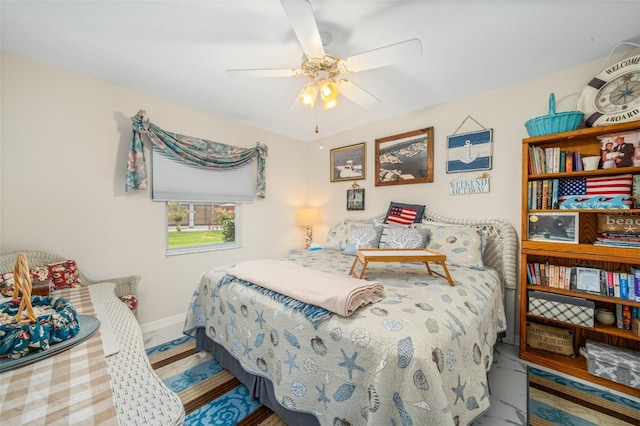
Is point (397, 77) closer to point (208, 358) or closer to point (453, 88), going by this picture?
point (453, 88)

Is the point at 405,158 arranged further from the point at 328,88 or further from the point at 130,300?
the point at 130,300

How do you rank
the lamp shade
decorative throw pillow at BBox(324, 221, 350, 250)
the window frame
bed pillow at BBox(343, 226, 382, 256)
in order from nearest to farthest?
bed pillow at BBox(343, 226, 382, 256)
the window frame
decorative throw pillow at BBox(324, 221, 350, 250)
the lamp shade

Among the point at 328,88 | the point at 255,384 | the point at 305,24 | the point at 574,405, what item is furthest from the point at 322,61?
the point at 574,405

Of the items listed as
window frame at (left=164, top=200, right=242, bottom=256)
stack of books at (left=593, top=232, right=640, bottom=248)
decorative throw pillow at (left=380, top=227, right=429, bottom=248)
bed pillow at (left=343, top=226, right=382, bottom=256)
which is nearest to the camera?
stack of books at (left=593, top=232, right=640, bottom=248)

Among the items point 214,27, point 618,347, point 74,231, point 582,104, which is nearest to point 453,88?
point 582,104

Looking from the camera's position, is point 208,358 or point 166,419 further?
point 208,358

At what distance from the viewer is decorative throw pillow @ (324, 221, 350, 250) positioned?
10.2 feet

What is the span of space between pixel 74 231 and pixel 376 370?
2697 mm

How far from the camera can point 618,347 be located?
184 cm

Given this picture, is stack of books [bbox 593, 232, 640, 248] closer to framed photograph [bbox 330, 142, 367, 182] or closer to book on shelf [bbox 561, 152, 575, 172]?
book on shelf [bbox 561, 152, 575, 172]

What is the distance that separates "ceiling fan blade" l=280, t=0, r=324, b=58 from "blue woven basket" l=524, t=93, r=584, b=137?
5.97ft

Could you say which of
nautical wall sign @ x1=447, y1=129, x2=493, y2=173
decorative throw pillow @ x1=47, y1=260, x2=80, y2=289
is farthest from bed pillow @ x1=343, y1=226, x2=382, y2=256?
decorative throw pillow @ x1=47, y1=260, x2=80, y2=289

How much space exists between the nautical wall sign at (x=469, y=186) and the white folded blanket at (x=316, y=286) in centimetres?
179

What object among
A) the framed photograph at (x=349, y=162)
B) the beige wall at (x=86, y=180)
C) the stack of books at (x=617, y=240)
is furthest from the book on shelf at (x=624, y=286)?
the beige wall at (x=86, y=180)
